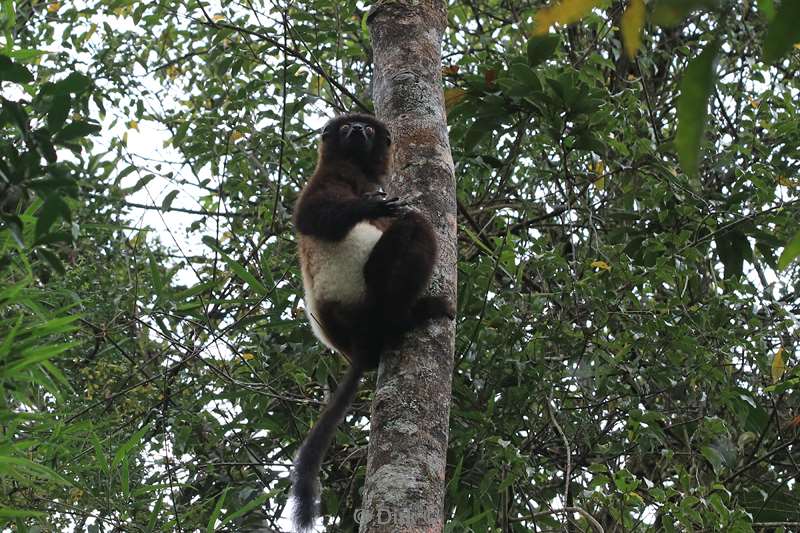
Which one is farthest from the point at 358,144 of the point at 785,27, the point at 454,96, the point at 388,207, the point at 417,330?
the point at 785,27

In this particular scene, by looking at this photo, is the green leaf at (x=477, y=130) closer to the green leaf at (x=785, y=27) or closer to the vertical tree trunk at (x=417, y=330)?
the vertical tree trunk at (x=417, y=330)

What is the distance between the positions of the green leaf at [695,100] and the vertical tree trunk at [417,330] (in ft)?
5.62

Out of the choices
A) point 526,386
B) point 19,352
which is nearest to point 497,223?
point 526,386

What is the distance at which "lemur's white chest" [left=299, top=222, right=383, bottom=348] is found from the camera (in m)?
3.71

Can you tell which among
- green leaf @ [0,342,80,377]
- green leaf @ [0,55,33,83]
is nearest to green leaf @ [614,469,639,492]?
green leaf @ [0,342,80,377]

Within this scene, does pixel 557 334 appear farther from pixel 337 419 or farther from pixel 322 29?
pixel 322 29

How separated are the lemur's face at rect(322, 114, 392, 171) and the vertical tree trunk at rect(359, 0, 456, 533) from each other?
698 millimetres

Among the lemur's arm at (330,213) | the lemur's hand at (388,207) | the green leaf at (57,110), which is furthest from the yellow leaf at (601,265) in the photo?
the green leaf at (57,110)

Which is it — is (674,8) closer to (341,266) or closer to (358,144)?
(341,266)

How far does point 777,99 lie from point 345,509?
2.96 m

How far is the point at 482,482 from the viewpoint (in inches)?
148

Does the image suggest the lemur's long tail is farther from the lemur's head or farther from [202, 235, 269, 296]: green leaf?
the lemur's head

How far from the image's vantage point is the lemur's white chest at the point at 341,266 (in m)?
3.71

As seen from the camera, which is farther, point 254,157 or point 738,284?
point 254,157
